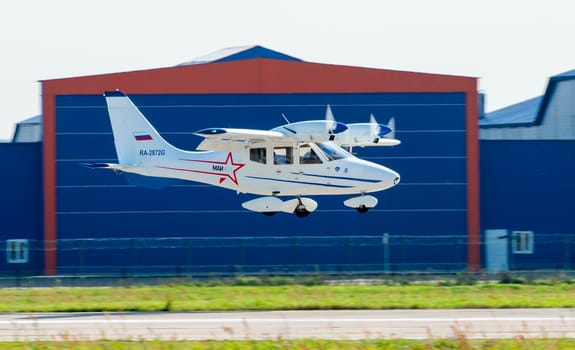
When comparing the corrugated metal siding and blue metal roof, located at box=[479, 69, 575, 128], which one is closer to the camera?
the corrugated metal siding

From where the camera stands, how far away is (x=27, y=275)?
46594 millimetres

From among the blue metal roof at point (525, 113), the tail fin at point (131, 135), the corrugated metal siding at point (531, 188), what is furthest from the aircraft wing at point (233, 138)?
the blue metal roof at point (525, 113)

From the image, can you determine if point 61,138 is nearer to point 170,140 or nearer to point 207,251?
point 170,140

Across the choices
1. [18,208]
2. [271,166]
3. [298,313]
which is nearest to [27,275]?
[18,208]

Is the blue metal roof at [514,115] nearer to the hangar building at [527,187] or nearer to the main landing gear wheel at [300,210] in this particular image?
the hangar building at [527,187]

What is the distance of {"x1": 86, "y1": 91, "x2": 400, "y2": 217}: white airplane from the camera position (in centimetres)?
3114

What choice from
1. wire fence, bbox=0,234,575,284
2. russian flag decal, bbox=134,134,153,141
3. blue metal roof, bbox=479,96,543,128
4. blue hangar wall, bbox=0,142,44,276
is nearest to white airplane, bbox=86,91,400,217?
russian flag decal, bbox=134,134,153,141

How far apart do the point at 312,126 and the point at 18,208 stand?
22694 millimetres

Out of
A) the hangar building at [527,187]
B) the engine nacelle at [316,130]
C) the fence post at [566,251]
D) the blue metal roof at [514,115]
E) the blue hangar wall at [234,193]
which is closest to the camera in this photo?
the engine nacelle at [316,130]

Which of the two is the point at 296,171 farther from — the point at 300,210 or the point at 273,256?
the point at 273,256

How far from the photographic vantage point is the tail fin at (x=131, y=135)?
111ft

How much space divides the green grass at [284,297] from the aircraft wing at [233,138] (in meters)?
4.60

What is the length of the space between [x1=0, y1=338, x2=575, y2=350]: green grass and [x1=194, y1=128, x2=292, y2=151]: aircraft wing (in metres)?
10.1

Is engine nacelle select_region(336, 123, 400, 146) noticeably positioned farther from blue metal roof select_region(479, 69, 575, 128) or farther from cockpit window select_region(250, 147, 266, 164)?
blue metal roof select_region(479, 69, 575, 128)
